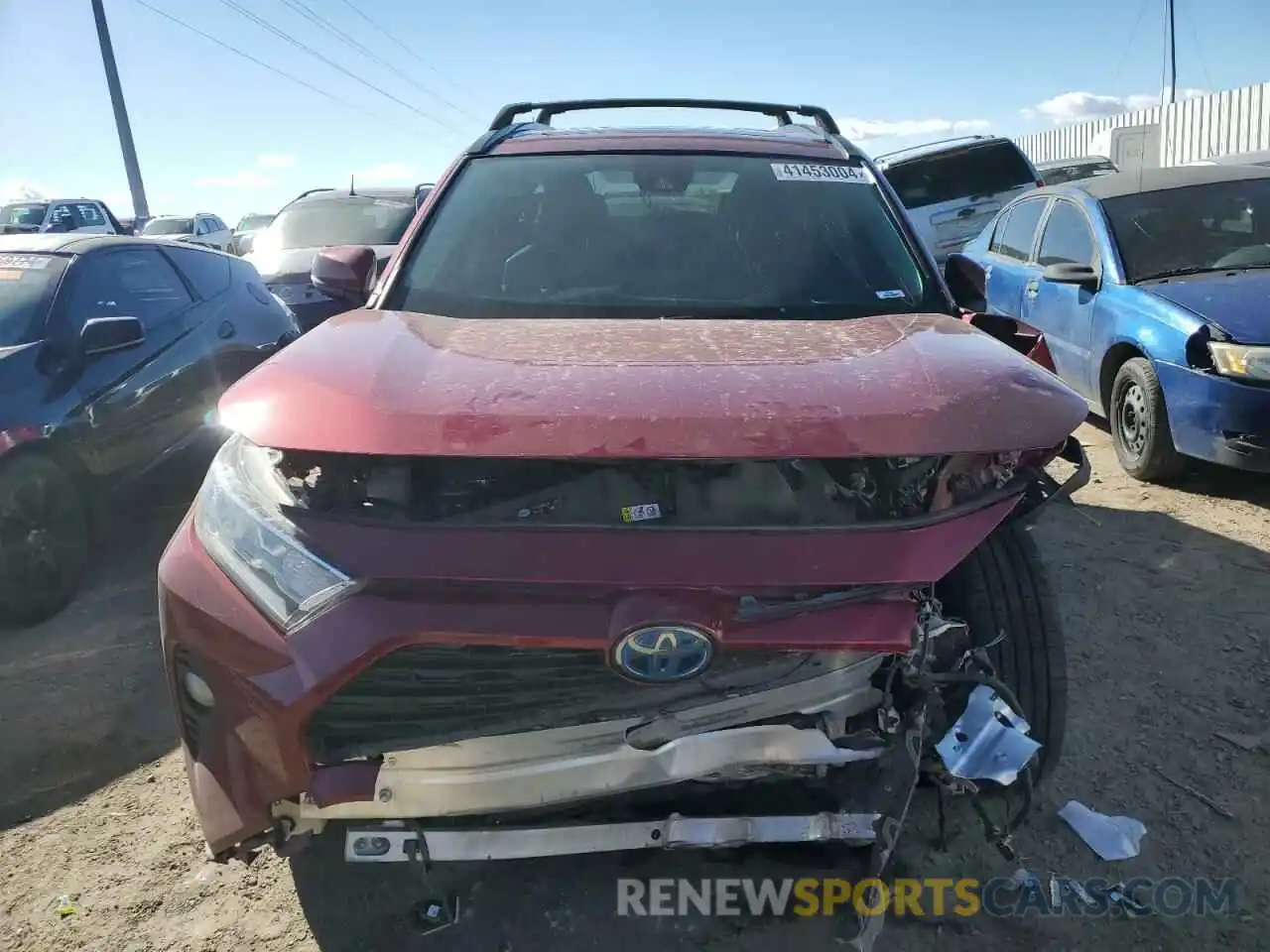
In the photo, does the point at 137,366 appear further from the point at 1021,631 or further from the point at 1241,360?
the point at 1241,360

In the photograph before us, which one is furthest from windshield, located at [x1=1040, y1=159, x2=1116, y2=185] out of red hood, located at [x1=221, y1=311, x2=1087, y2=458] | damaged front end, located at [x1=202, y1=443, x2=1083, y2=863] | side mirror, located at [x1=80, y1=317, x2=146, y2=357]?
damaged front end, located at [x1=202, y1=443, x2=1083, y2=863]

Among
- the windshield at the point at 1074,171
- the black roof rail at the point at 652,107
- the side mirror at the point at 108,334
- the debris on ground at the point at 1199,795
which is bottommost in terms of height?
the debris on ground at the point at 1199,795

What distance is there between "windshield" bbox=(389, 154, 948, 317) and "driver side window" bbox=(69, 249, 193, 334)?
243 cm

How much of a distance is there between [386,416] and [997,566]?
149 centimetres

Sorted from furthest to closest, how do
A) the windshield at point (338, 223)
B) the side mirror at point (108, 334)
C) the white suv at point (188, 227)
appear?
the white suv at point (188, 227), the windshield at point (338, 223), the side mirror at point (108, 334)

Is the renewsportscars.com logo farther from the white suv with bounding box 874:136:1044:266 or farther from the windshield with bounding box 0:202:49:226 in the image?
the windshield with bounding box 0:202:49:226

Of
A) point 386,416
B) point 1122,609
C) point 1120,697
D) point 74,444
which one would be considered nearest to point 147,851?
point 386,416

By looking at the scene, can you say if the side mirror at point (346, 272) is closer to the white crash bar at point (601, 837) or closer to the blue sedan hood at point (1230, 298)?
the white crash bar at point (601, 837)

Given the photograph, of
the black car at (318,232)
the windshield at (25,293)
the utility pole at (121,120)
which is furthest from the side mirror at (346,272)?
the utility pole at (121,120)

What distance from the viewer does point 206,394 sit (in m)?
5.12

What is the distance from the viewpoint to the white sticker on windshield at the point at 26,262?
182 inches

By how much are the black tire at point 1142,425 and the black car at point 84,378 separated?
487cm

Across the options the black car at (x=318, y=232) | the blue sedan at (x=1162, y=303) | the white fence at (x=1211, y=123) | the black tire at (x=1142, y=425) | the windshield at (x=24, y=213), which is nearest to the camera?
the blue sedan at (x=1162, y=303)

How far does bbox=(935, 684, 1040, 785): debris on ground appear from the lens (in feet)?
6.42
